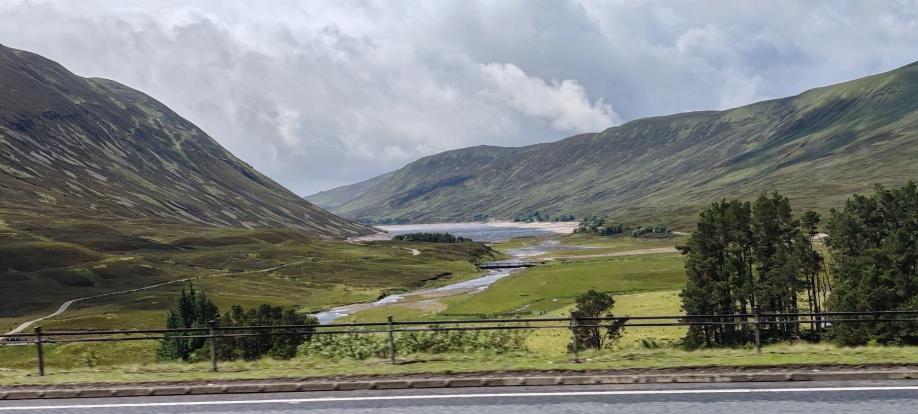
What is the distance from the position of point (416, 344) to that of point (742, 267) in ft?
195

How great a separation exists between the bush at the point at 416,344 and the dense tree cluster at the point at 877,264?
121 feet

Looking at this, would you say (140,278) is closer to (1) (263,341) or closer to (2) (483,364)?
(1) (263,341)

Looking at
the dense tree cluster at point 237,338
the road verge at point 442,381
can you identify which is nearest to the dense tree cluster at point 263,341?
the dense tree cluster at point 237,338

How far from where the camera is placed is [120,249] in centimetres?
18962

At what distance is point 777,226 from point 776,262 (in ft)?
19.8

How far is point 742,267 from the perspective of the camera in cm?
7225

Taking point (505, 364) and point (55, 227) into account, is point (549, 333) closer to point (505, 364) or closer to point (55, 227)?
point (505, 364)

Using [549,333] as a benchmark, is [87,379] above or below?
above

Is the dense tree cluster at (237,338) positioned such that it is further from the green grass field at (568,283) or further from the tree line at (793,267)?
the green grass field at (568,283)

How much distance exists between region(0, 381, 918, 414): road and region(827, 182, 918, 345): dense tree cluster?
131 ft

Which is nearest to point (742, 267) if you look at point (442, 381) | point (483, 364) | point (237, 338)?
point (237, 338)

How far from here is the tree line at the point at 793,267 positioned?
58500 mm

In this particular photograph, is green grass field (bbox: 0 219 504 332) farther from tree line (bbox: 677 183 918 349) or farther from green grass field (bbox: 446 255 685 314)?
tree line (bbox: 677 183 918 349)

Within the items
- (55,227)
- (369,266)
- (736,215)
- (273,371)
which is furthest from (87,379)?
(55,227)
